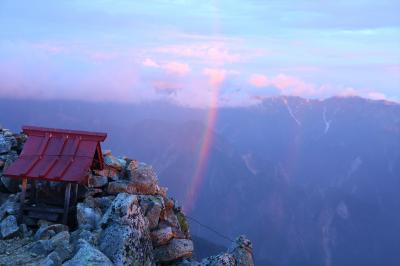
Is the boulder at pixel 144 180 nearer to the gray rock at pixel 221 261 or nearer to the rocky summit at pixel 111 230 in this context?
the rocky summit at pixel 111 230

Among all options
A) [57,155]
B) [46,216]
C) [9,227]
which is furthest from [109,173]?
[9,227]

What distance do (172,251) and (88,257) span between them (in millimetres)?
7254

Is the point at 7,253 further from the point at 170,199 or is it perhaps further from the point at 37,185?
the point at 170,199

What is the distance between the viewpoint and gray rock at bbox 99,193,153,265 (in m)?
22.3

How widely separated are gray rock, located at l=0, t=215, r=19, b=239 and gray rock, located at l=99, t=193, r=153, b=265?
4904 mm

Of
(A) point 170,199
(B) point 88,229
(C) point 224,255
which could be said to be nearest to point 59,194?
(B) point 88,229

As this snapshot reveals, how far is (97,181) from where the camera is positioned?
30.3 metres

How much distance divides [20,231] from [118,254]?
7.07 meters

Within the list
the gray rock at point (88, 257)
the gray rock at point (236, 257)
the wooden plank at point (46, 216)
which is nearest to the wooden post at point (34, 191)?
the wooden plank at point (46, 216)

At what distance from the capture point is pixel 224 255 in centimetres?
2570

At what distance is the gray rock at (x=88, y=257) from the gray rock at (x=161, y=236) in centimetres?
593

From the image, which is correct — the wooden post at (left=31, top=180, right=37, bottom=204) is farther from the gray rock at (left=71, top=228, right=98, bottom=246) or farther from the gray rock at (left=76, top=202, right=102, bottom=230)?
the gray rock at (left=71, top=228, right=98, bottom=246)

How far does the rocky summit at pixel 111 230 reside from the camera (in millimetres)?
22156

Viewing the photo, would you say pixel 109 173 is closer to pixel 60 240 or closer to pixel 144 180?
pixel 144 180
